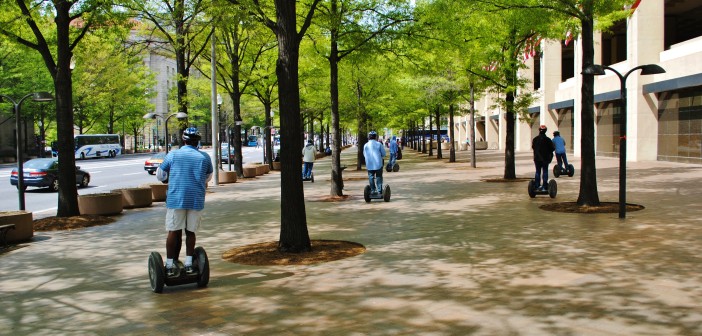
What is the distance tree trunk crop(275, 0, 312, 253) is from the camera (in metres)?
8.55

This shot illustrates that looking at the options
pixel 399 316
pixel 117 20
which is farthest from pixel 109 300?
pixel 117 20

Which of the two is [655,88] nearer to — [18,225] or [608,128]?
[608,128]

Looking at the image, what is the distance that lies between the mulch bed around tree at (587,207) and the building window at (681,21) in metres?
22.4

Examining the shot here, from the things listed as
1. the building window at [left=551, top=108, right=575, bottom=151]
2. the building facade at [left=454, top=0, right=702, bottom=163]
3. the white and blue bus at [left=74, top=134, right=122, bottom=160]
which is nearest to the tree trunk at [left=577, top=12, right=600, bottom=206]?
the building facade at [left=454, top=0, right=702, bottom=163]

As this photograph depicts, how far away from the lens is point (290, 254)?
8.46 m

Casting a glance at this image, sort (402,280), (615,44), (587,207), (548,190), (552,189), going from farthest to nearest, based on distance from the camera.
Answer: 1. (615,44)
2. (548,190)
3. (552,189)
4. (587,207)
5. (402,280)

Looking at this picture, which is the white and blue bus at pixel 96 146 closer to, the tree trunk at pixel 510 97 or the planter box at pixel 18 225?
the tree trunk at pixel 510 97

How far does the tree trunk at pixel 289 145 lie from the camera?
8547 mm

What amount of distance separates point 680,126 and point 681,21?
8684 mm

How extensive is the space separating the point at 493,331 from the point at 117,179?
2834 centimetres

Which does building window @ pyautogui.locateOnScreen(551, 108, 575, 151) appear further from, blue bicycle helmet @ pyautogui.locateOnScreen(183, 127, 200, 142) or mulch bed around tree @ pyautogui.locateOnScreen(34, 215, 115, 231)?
blue bicycle helmet @ pyautogui.locateOnScreen(183, 127, 200, 142)

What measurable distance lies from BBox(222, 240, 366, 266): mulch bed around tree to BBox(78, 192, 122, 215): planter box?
660 centimetres

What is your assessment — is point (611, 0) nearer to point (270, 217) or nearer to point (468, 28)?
point (468, 28)

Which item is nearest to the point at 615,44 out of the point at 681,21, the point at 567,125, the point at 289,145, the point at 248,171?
the point at 681,21
